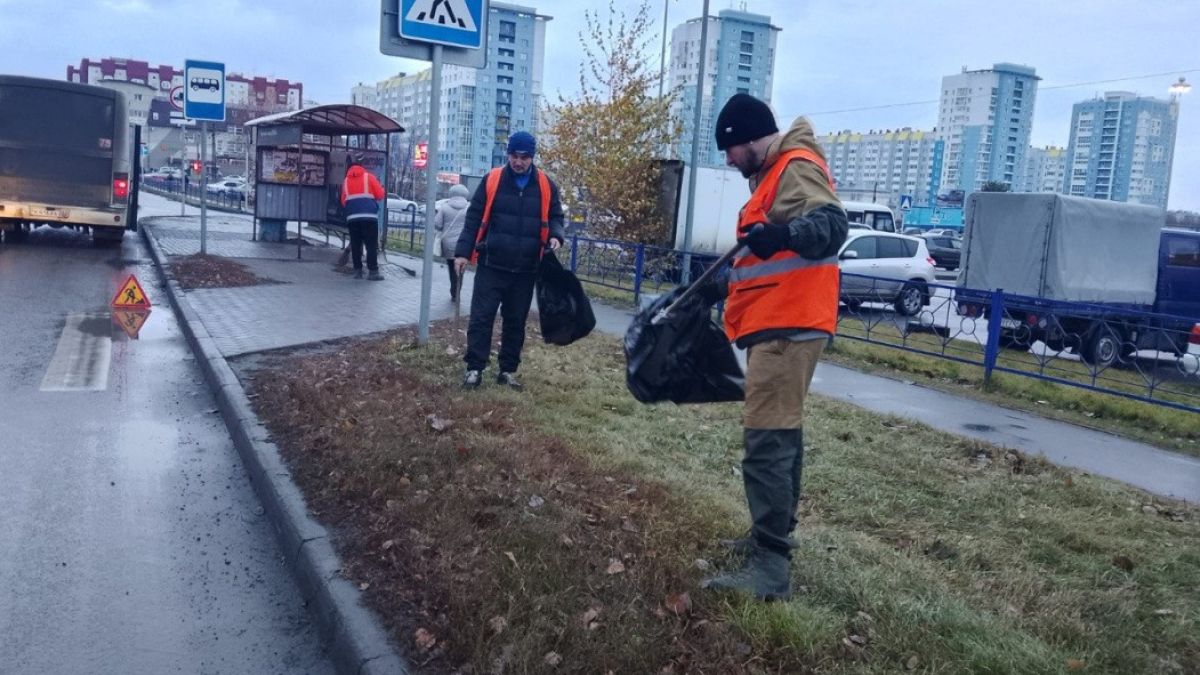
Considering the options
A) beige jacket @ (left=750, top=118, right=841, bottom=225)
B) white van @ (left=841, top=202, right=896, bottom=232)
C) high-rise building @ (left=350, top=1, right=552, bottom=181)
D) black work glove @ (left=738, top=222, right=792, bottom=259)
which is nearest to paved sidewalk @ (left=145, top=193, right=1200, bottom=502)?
beige jacket @ (left=750, top=118, right=841, bottom=225)

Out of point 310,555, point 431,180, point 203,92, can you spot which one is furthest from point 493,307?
point 203,92

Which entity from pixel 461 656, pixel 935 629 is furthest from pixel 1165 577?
pixel 461 656

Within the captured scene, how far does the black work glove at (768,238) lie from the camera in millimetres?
3758

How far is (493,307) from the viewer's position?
7938mm

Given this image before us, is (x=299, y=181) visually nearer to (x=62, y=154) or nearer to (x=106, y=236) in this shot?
(x=62, y=154)

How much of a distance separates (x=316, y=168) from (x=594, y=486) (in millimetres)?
17172

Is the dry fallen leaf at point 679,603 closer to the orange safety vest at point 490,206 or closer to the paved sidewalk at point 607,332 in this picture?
the orange safety vest at point 490,206

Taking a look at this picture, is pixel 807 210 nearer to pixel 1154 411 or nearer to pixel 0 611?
pixel 0 611

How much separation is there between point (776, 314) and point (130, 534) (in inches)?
137

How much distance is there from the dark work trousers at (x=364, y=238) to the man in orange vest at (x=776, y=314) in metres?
12.9

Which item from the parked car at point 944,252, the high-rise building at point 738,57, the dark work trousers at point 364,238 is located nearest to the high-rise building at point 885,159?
the high-rise building at point 738,57

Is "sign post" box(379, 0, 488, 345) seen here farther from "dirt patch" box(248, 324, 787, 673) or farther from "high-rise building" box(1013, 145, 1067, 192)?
"high-rise building" box(1013, 145, 1067, 192)

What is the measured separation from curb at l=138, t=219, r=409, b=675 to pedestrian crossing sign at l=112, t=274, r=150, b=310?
5.63m

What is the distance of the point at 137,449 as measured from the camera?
6844mm
